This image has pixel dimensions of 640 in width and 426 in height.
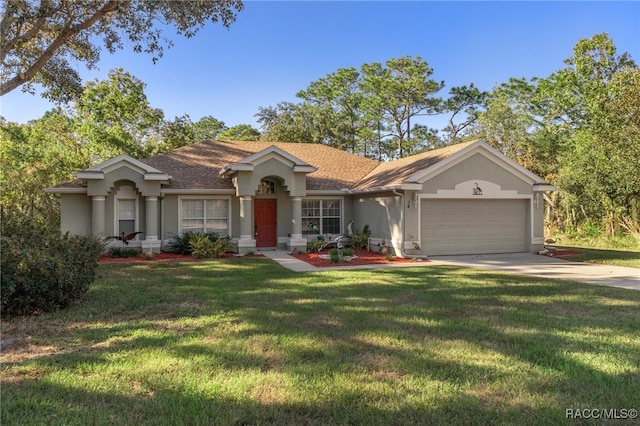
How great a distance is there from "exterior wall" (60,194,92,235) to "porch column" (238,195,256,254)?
6.32 metres

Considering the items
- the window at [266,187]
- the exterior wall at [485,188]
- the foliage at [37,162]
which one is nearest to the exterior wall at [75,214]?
the foliage at [37,162]

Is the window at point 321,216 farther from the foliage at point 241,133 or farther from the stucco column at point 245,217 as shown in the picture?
the foliage at point 241,133

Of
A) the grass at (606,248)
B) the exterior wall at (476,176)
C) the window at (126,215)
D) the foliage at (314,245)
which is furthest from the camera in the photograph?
the foliage at (314,245)

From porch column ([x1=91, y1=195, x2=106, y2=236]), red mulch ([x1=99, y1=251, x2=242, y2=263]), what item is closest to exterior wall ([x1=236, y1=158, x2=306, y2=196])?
red mulch ([x1=99, y1=251, x2=242, y2=263])

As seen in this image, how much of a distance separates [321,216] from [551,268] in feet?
32.3

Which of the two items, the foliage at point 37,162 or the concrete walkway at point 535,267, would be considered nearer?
the concrete walkway at point 535,267

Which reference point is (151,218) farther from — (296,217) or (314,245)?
(314,245)

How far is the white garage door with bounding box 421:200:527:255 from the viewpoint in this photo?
1572cm

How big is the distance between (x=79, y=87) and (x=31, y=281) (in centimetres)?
1069

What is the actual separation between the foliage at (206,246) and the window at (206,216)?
118cm

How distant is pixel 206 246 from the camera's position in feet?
51.3

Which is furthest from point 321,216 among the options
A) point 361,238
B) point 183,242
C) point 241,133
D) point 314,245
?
point 241,133

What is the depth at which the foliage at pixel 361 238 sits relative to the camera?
17.7 m

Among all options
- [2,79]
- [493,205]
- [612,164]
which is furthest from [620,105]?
[2,79]
